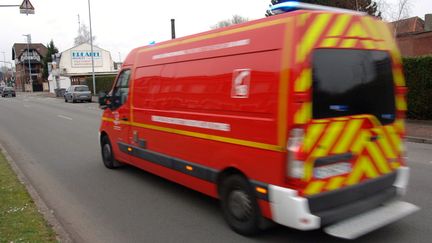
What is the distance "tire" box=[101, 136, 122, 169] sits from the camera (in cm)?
843

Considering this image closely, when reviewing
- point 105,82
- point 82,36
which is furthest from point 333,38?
point 82,36

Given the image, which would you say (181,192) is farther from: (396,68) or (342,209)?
(396,68)

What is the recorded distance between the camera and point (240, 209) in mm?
4824

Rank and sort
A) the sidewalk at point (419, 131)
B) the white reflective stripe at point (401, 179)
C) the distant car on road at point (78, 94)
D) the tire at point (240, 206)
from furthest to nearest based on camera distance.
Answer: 1. the distant car on road at point (78, 94)
2. the sidewalk at point (419, 131)
3. the white reflective stripe at point (401, 179)
4. the tire at point (240, 206)

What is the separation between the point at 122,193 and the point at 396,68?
14.6 feet

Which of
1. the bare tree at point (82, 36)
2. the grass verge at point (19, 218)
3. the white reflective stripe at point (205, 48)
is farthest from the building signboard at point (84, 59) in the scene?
the white reflective stripe at point (205, 48)

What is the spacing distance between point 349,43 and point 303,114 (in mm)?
997

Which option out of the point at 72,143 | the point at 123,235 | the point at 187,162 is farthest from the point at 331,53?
the point at 72,143

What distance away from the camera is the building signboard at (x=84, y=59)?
2761 inches

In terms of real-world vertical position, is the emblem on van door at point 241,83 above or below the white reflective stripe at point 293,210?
above

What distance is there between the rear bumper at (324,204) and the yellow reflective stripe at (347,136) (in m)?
0.43

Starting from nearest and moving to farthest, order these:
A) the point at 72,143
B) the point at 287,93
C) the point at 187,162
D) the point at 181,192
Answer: the point at 287,93 < the point at 187,162 < the point at 181,192 < the point at 72,143

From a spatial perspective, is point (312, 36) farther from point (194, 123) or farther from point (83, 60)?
point (83, 60)

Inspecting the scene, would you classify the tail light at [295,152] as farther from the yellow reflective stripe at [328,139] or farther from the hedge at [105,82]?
the hedge at [105,82]
